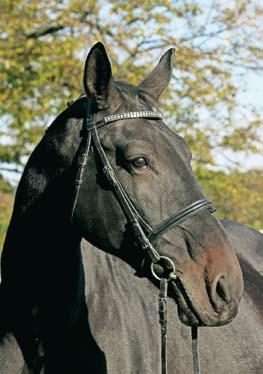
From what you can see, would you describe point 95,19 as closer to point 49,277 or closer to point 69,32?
point 69,32

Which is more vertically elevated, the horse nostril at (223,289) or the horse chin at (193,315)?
the horse nostril at (223,289)

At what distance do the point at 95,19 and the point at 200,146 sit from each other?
131 inches

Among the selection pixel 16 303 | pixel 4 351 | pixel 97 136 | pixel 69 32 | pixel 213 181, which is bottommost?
pixel 4 351

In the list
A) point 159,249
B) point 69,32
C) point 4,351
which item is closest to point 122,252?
point 159,249

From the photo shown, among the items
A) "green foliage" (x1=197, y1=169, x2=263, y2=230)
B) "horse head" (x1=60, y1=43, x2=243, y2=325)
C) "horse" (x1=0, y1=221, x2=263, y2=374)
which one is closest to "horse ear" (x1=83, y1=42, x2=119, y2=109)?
"horse head" (x1=60, y1=43, x2=243, y2=325)

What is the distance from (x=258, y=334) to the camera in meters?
5.04

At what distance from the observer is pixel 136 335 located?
13.2 ft

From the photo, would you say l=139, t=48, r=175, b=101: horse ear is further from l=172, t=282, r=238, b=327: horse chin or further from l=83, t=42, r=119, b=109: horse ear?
l=172, t=282, r=238, b=327: horse chin

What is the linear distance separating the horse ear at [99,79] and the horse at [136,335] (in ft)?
2.80

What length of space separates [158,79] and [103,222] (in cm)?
91

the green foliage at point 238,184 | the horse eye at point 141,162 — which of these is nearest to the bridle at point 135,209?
the horse eye at point 141,162

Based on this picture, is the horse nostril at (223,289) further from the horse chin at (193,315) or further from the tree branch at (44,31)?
the tree branch at (44,31)

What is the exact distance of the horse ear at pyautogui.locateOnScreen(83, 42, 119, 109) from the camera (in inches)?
139

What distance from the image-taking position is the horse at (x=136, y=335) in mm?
3867
